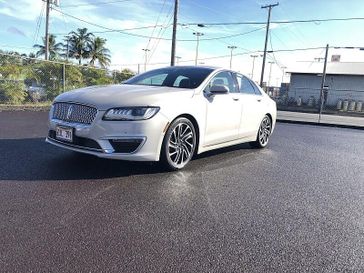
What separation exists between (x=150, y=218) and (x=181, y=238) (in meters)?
0.46

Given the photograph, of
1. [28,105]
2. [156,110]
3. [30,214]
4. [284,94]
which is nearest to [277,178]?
[156,110]

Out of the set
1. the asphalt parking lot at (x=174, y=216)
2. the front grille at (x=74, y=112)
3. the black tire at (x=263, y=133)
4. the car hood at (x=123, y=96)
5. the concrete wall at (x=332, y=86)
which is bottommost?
the asphalt parking lot at (x=174, y=216)

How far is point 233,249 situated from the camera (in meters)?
2.73

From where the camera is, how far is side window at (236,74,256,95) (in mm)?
6348

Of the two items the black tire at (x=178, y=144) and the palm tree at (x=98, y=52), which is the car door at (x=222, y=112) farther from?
the palm tree at (x=98, y=52)

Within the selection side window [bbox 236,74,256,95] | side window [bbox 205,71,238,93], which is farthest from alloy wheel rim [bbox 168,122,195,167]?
side window [bbox 236,74,256,95]

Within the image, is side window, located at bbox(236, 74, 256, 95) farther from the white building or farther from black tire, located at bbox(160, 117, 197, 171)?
the white building

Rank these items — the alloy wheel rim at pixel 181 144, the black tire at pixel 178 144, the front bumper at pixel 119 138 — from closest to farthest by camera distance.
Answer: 1. the front bumper at pixel 119 138
2. the black tire at pixel 178 144
3. the alloy wheel rim at pixel 181 144

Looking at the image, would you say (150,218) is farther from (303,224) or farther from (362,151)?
(362,151)

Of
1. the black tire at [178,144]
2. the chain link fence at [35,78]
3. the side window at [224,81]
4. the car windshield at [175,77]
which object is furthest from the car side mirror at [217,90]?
the chain link fence at [35,78]

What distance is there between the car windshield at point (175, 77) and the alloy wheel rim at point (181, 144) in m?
0.74

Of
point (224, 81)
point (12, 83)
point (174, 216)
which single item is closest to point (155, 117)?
point (174, 216)

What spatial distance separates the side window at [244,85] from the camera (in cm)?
635

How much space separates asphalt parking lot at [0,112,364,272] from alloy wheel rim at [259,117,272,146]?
1.49 meters
